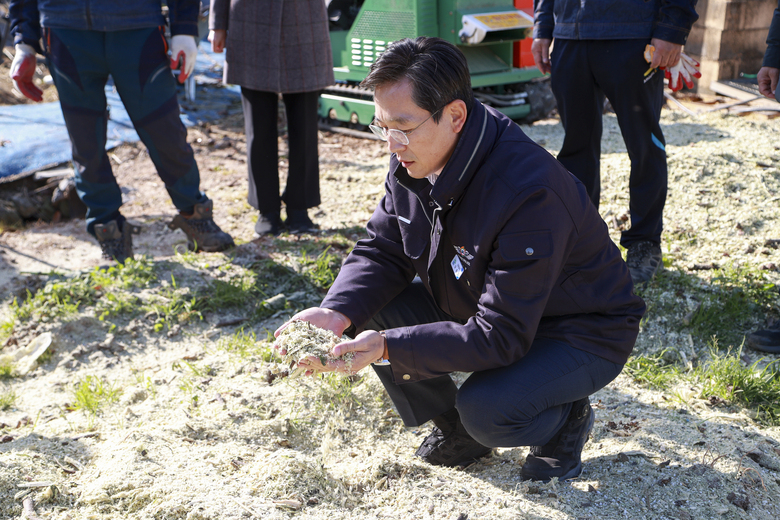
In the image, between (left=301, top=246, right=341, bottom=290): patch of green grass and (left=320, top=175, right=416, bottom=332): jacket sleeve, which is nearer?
(left=320, top=175, right=416, bottom=332): jacket sleeve

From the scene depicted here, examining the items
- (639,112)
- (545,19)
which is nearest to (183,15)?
(545,19)

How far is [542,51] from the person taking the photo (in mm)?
3635

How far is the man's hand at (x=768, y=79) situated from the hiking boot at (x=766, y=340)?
1.05m

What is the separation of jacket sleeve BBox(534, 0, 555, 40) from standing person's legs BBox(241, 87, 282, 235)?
5.10 feet

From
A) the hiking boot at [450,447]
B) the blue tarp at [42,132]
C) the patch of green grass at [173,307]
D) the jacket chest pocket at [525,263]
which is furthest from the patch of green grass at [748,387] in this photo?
the blue tarp at [42,132]

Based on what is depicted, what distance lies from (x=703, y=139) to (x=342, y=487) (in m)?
4.68

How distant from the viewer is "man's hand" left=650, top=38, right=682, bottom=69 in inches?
123

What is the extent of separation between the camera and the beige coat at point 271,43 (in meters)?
4.07

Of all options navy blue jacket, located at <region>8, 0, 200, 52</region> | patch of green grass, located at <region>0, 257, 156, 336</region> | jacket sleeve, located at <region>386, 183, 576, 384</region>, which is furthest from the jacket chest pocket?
navy blue jacket, located at <region>8, 0, 200, 52</region>

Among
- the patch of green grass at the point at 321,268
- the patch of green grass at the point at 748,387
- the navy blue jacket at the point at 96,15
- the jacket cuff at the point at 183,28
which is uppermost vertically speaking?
the navy blue jacket at the point at 96,15

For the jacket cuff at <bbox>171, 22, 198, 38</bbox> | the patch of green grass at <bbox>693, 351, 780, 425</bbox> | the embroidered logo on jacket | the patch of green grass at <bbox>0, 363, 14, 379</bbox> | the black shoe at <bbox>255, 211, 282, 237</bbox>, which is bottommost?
the patch of green grass at <bbox>0, 363, 14, 379</bbox>

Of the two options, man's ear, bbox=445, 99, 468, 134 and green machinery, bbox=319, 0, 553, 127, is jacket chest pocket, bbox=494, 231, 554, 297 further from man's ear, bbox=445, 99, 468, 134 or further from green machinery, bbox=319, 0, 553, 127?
green machinery, bbox=319, 0, 553, 127

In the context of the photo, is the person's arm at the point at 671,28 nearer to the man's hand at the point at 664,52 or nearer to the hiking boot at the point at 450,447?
the man's hand at the point at 664,52

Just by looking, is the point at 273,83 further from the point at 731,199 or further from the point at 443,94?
the point at 731,199
